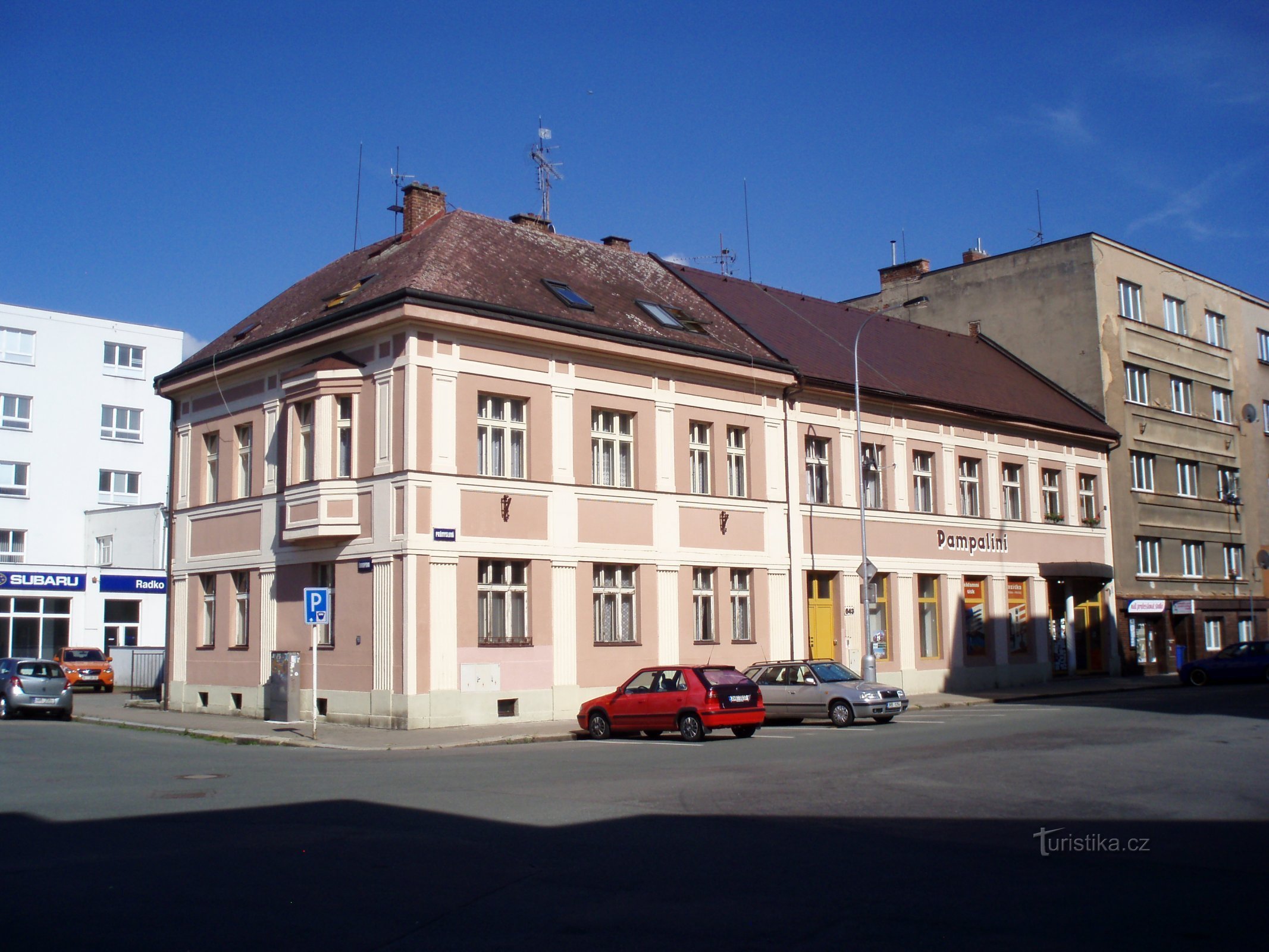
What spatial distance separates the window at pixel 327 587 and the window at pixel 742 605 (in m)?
9.92

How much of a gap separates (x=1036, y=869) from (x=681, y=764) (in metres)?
8.31

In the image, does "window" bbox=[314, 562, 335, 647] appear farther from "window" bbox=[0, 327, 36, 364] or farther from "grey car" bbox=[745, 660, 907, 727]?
"window" bbox=[0, 327, 36, 364]

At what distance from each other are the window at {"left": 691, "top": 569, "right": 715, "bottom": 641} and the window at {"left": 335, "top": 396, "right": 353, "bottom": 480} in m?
8.72

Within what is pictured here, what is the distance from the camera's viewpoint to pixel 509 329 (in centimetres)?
2605

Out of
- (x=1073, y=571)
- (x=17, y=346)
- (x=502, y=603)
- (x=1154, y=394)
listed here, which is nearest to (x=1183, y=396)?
(x=1154, y=394)

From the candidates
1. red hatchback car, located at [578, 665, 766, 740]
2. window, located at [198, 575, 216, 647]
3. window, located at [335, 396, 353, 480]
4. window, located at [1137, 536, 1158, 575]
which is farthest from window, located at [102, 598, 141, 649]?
window, located at [1137, 536, 1158, 575]

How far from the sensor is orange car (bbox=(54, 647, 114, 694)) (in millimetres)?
43469

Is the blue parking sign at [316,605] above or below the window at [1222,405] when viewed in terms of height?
below

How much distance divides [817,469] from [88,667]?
27.7m

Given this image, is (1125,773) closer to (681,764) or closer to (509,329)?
(681,764)

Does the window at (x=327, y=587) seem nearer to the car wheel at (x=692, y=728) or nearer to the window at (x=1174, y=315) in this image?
the car wheel at (x=692, y=728)

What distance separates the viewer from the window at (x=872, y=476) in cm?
3472

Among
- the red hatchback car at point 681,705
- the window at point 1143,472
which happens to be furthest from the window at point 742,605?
the window at point 1143,472

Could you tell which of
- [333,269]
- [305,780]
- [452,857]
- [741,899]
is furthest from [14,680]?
[741,899]
